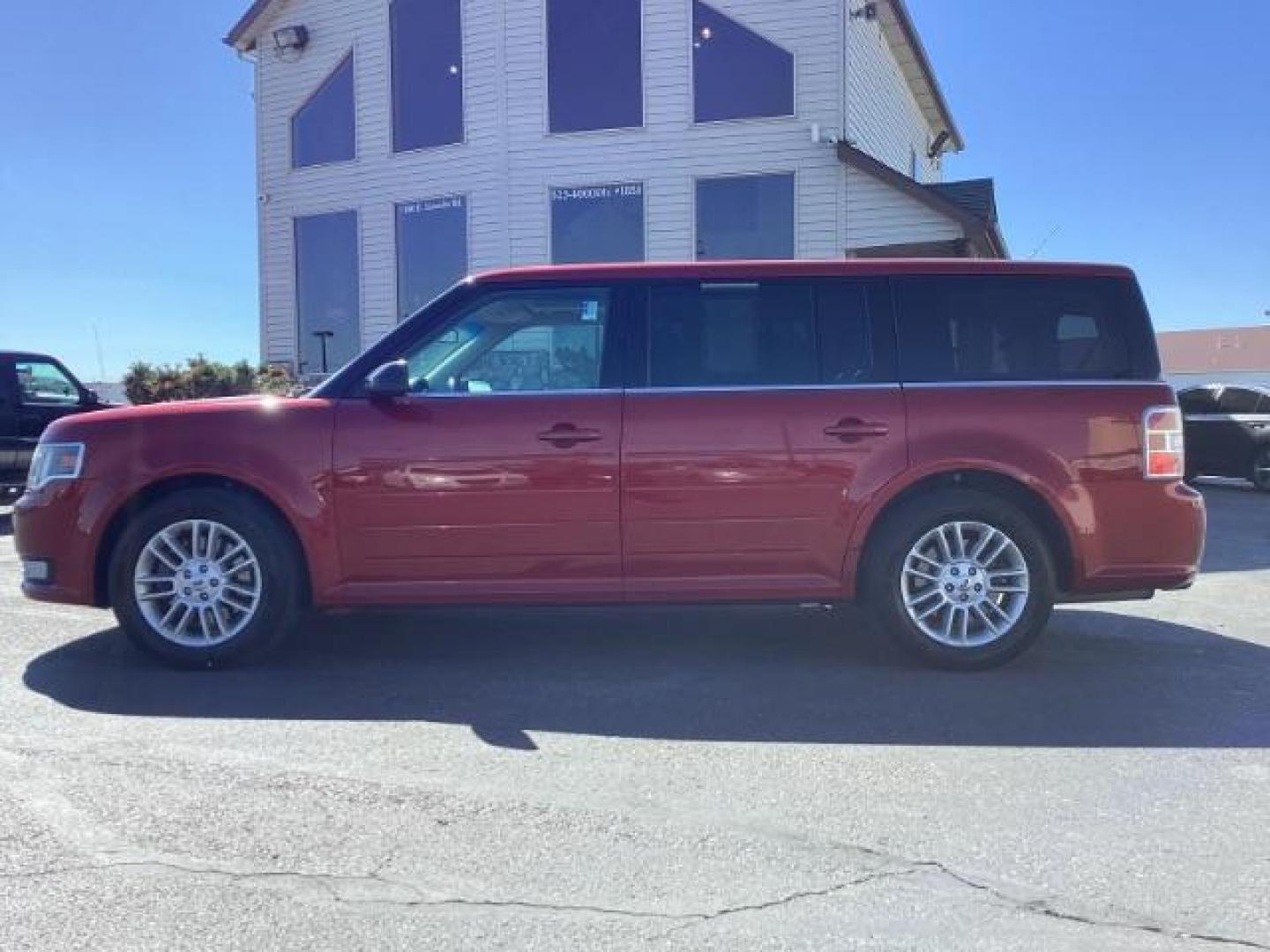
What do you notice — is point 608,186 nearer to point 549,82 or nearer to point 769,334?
point 549,82

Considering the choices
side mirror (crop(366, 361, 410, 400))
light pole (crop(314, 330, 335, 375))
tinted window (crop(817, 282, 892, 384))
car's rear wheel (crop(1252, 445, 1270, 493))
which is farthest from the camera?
light pole (crop(314, 330, 335, 375))

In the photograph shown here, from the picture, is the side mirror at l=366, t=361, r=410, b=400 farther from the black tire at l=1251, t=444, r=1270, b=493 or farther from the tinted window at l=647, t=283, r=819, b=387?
the black tire at l=1251, t=444, r=1270, b=493

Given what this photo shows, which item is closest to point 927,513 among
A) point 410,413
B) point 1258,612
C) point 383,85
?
point 410,413

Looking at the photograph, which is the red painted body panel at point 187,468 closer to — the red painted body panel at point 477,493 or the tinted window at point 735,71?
the red painted body panel at point 477,493

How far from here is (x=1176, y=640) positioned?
566 centimetres

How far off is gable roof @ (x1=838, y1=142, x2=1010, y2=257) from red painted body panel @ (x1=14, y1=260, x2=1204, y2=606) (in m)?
8.35

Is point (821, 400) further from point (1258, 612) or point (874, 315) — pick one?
point (1258, 612)

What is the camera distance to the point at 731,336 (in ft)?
16.4

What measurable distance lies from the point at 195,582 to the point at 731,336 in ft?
9.05

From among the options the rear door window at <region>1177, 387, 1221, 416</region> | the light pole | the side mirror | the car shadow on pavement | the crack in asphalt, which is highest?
the light pole

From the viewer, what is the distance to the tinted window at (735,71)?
13883mm

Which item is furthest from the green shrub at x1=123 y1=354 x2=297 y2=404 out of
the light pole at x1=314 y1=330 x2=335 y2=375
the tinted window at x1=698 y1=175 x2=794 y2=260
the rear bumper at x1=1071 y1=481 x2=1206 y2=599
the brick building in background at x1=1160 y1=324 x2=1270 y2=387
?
the brick building in background at x1=1160 y1=324 x2=1270 y2=387

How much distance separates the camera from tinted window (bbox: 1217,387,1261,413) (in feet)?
45.9

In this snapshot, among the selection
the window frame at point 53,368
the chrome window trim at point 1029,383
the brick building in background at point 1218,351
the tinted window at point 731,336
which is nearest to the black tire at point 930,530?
the chrome window trim at point 1029,383
